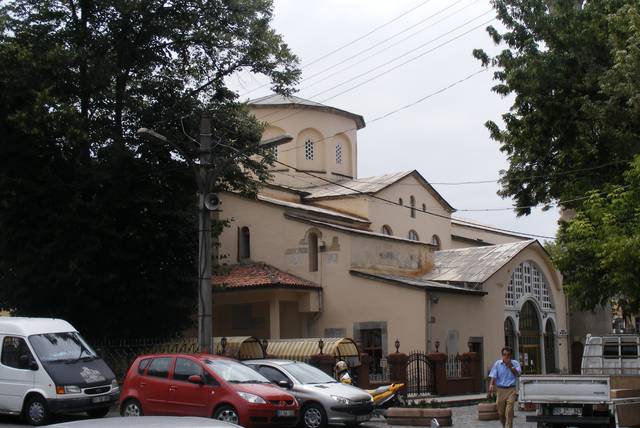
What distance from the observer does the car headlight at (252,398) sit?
629 inches

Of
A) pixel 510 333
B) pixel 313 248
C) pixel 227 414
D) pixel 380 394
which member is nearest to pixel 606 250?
pixel 380 394

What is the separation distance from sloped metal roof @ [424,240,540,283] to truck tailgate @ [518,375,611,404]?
66.1ft

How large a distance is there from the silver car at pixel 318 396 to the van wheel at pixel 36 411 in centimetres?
442

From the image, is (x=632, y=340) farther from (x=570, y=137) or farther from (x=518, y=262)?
(x=518, y=262)

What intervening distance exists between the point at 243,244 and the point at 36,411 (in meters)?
19.7

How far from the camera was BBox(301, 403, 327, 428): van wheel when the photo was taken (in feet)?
58.7

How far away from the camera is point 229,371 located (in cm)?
1698

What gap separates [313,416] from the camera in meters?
A: 18.0

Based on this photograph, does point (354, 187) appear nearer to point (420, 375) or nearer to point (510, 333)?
point (510, 333)

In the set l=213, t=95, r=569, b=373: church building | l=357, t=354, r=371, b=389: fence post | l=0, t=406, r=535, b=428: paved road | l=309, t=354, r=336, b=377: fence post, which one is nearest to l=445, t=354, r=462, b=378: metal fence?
l=213, t=95, r=569, b=373: church building

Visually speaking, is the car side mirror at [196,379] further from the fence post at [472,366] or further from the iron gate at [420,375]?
the fence post at [472,366]

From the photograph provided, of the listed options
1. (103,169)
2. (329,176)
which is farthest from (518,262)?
(103,169)

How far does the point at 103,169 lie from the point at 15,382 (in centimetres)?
973

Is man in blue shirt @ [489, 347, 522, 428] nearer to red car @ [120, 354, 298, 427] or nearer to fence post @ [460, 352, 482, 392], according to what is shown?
red car @ [120, 354, 298, 427]
